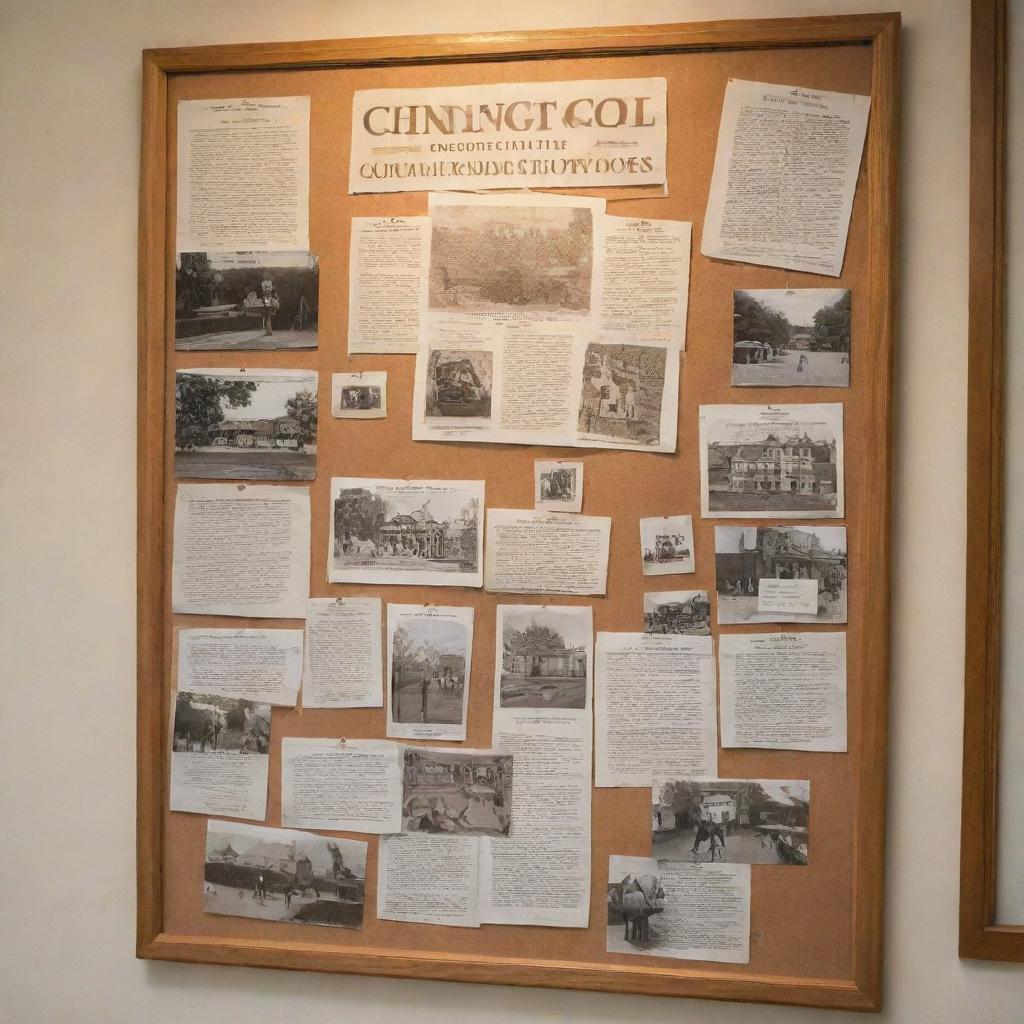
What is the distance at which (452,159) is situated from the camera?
1514mm

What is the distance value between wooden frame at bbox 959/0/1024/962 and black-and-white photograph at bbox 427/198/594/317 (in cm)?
55

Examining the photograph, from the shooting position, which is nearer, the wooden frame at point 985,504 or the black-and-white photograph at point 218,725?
the wooden frame at point 985,504

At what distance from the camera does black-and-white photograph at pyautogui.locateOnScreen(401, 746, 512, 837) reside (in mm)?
1493

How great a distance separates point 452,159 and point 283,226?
0.28 m

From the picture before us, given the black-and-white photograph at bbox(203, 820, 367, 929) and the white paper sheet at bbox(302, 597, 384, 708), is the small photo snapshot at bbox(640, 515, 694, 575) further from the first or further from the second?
the black-and-white photograph at bbox(203, 820, 367, 929)

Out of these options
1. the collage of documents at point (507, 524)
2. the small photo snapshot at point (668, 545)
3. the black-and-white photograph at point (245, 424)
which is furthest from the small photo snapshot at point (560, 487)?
the black-and-white photograph at point (245, 424)

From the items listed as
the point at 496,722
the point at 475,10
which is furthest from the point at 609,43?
the point at 496,722

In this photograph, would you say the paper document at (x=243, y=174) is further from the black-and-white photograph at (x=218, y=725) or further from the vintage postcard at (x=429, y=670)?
the black-and-white photograph at (x=218, y=725)

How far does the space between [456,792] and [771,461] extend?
0.67 metres

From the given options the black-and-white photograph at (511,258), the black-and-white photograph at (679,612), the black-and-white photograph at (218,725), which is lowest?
the black-and-white photograph at (218,725)

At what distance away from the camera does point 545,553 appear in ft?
4.90

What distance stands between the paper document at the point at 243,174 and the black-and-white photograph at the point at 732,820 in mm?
996

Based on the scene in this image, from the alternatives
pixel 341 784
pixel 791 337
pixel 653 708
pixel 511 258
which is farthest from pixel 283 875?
pixel 791 337

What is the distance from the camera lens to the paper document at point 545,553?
149 centimetres
